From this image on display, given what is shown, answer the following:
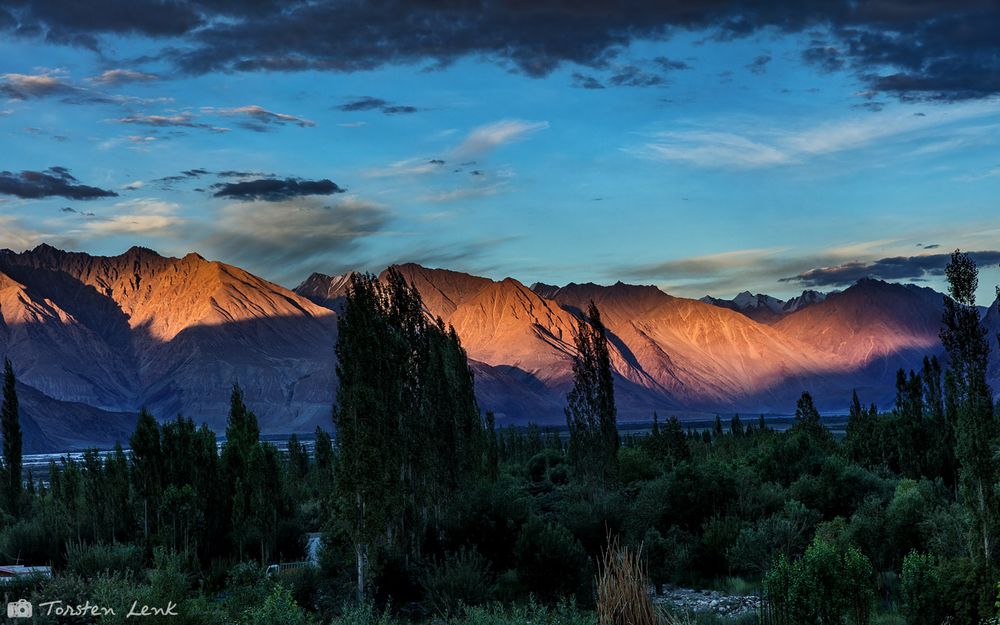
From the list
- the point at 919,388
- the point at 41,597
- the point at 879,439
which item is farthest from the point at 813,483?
the point at 41,597

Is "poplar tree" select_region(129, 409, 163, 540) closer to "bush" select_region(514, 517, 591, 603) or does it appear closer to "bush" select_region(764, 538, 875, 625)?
"bush" select_region(514, 517, 591, 603)

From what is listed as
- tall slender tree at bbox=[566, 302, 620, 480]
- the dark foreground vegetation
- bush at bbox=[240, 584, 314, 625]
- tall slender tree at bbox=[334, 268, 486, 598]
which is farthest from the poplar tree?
bush at bbox=[240, 584, 314, 625]

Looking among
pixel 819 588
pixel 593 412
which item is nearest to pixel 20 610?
pixel 819 588

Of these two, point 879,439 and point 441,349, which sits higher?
point 441,349

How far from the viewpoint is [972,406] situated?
81.7ft

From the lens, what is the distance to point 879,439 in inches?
2126

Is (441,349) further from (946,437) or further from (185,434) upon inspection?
(946,437)

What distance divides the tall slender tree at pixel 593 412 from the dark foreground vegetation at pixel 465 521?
0.35 feet

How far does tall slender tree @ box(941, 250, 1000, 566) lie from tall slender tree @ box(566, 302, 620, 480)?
695 inches

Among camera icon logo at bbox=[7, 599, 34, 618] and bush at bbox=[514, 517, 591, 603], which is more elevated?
camera icon logo at bbox=[7, 599, 34, 618]

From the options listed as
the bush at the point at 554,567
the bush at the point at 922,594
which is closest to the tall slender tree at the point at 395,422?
the bush at the point at 554,567

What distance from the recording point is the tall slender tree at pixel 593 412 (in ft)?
138

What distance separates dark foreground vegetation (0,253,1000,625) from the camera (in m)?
20.5

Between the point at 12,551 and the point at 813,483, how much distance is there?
31131 millimetres
